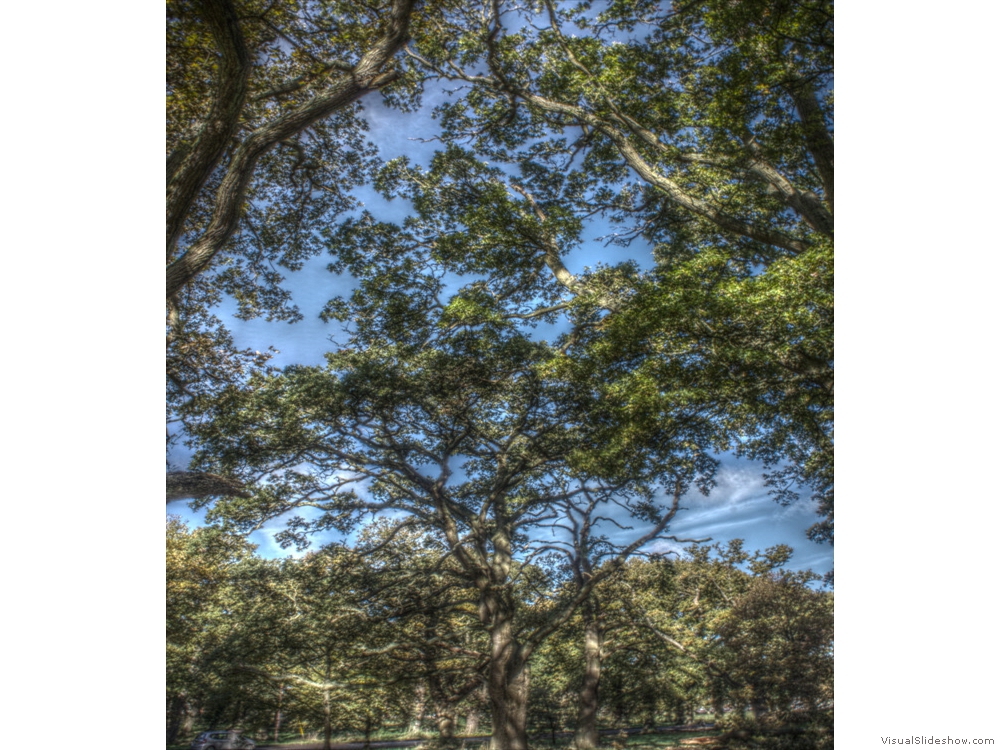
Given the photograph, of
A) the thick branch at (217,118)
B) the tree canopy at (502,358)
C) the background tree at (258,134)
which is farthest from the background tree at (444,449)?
the thick branch at (217,118)

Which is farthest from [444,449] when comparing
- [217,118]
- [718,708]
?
[217,118]

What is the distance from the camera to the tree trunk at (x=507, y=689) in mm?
1940

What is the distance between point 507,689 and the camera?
6.53 feet

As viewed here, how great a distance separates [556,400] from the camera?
219 cm

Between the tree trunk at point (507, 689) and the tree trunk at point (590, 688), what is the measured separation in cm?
19

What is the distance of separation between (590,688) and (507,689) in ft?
0.96

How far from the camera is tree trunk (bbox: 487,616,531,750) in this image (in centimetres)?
194

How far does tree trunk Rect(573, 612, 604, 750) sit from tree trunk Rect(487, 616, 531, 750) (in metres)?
0.19

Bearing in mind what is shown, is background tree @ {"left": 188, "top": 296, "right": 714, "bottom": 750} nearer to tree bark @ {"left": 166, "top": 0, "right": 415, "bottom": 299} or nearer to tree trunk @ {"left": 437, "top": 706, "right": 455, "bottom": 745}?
tree trunk @ {"left": 437, "top": 706, "right": 455, "bottom": 745}

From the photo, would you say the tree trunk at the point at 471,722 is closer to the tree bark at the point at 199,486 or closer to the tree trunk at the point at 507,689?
the tree trunk at the point at 507,689
